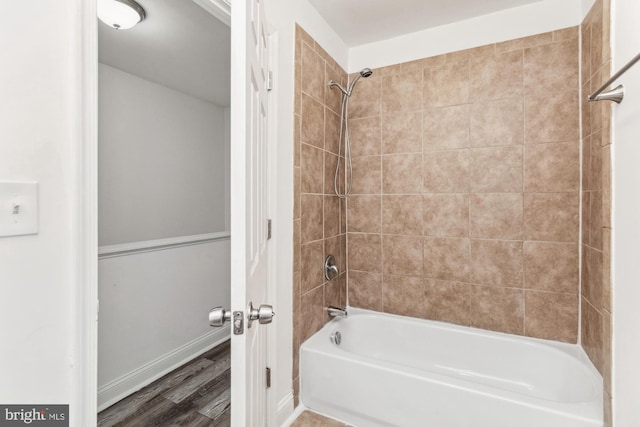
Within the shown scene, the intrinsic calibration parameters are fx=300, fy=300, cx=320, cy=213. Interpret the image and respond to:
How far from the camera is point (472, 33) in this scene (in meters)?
1.98

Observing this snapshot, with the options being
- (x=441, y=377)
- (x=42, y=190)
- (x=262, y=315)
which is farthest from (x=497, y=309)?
(x=42, y=190)

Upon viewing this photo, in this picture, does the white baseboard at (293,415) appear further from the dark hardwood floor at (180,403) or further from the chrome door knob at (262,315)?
the chrome door knob at (262,315)

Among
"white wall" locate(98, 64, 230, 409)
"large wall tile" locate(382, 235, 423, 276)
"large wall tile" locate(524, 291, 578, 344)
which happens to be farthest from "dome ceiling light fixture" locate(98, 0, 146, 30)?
"large wall tile" locate(524, 291, 578, 344)

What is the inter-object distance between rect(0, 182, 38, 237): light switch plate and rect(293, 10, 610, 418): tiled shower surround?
3.73ft

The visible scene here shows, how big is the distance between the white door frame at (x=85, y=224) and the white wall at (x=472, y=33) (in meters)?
1.88

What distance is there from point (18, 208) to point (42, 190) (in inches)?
2.7

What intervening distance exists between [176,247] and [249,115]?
78.5 inches

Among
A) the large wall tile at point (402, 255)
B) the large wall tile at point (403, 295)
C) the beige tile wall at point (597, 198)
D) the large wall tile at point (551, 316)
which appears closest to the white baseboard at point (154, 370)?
→ the large wall tile at point (403, 295)

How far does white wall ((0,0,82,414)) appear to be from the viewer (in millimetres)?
712

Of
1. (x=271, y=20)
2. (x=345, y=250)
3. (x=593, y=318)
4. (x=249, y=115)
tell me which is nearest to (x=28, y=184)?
(x=249, y=115)

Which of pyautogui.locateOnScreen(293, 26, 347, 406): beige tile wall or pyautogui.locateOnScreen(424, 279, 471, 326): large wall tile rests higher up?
pyautogui.locateOnScreen(293, 26, 347, 406): beige tile wall

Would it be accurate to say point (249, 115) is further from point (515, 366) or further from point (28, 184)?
point (515, 366)

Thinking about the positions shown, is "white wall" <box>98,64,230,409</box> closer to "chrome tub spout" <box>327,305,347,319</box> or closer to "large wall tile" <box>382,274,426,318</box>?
"chrome tub spout" <box>327,305,347,319</box>

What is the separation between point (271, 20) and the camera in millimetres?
1505
